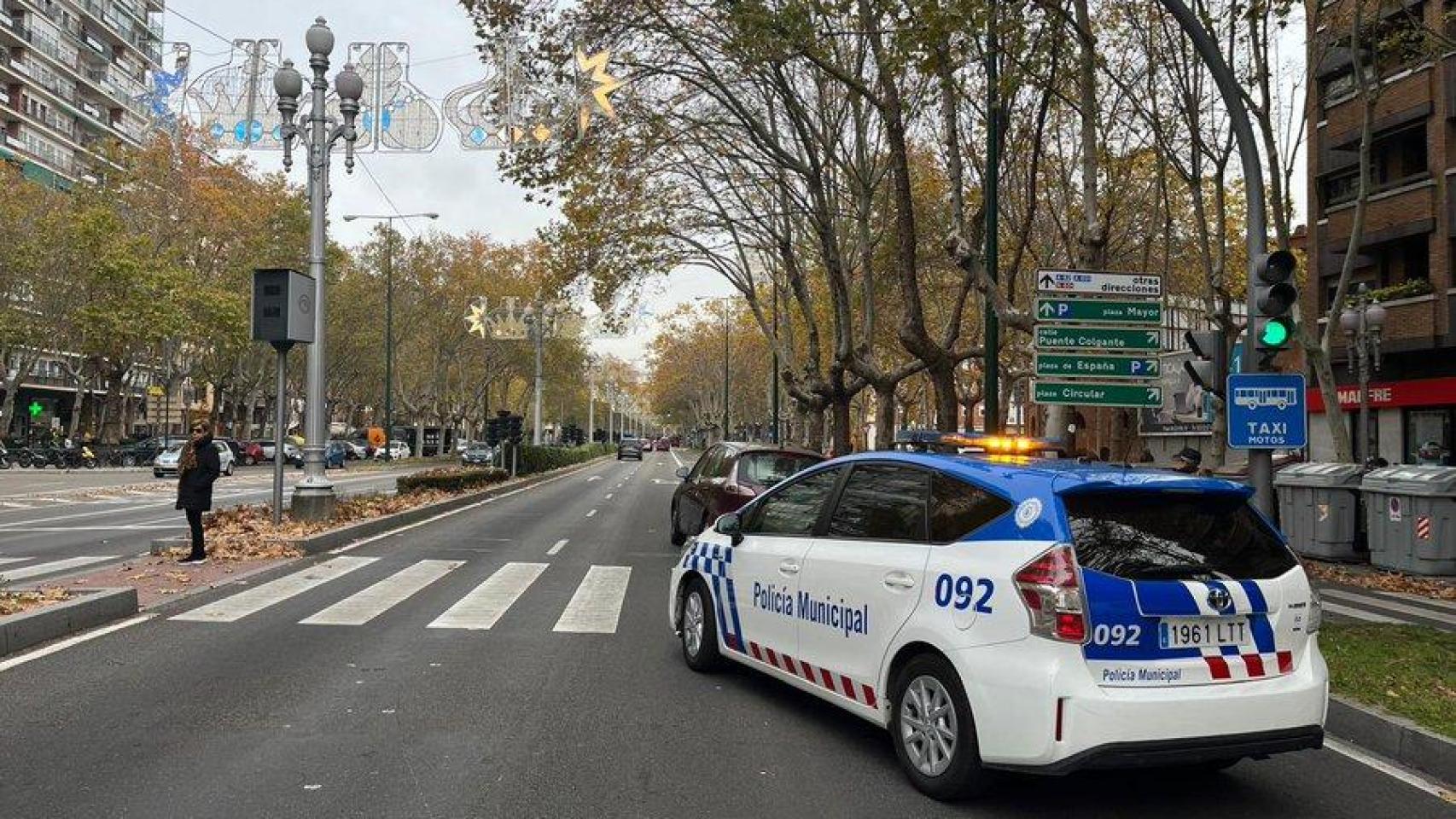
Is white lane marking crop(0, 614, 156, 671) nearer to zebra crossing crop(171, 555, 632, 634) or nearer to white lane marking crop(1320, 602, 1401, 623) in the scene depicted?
zebra crossing crop(171, 555, 632, 634)

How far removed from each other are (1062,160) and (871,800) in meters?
19.5

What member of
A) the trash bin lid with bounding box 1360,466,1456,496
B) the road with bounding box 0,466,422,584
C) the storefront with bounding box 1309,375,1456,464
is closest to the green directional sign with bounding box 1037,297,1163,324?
the trash bin lid with bounding box 1360,466,1456,496

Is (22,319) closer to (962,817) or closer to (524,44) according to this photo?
(524,44)

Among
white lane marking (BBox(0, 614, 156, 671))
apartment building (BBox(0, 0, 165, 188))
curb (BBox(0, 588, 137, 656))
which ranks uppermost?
apartment building (BBox(0, 0, 165, 188))

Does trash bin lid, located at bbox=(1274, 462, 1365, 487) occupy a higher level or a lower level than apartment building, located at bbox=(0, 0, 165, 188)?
lower

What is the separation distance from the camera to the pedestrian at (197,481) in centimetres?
1094

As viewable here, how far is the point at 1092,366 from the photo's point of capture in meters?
11.5

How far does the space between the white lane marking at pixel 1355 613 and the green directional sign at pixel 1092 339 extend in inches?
123

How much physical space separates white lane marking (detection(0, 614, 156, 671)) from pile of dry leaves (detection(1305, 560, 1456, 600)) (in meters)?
11.2

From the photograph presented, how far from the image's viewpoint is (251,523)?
13.7m

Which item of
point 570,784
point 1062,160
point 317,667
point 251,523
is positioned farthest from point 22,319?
point 570,784

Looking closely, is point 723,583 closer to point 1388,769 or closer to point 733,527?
point 733,527

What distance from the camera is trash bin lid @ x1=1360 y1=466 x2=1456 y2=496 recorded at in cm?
1235

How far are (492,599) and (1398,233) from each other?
84.7ft
